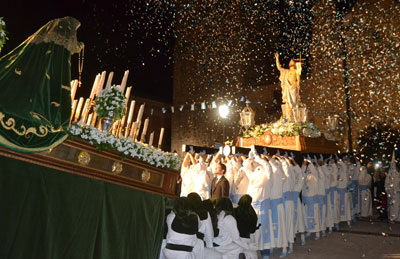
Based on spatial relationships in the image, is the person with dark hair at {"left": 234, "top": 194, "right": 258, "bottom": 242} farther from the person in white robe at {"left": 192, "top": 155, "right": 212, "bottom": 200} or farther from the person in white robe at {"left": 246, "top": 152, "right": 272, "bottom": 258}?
the person in white robe at {"left": 192, "top": 155, "right": 212, "bottom": 200}

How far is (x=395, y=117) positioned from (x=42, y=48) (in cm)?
1484

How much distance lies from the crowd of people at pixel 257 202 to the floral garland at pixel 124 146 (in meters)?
0.52

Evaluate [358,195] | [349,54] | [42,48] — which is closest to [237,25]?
[349,54]

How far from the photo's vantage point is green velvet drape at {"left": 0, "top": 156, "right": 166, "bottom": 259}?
2816mm

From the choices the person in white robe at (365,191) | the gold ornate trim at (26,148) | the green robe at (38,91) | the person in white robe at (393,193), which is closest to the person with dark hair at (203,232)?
the gold ornate trim at (26,148)

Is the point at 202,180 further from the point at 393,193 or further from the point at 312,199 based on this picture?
the point at 393,193

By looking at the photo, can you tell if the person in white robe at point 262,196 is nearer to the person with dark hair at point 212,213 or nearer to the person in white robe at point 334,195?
the person with dark hair at point 212,213

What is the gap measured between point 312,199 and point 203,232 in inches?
198

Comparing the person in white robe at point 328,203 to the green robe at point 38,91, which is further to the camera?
the person in white robe at point 328,203

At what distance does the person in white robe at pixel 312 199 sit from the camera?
8688 mm

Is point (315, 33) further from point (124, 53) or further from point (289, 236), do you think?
point (289, 236)

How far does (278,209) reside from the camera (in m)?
7.32

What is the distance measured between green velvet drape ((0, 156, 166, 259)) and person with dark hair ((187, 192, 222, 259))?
0.71 m

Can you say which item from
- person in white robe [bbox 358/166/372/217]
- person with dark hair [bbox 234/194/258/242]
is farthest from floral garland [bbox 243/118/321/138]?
person with dark hair [bbox 234/194/258/242]
